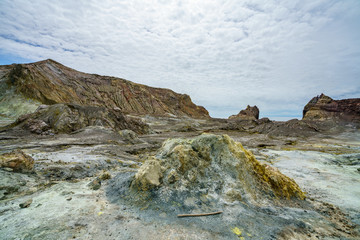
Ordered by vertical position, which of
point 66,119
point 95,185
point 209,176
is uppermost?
point 66,119

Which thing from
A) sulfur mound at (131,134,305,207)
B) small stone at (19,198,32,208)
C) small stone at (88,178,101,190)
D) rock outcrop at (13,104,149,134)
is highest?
rock outcrop at (13,104,149,134)

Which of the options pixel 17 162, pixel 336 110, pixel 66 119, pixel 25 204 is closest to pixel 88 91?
pixel 66 119

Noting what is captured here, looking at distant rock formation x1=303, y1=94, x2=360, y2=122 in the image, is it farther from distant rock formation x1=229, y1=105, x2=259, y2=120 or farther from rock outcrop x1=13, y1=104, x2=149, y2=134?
rock outcrop x1=13, y1=104, x2=149, y2=134

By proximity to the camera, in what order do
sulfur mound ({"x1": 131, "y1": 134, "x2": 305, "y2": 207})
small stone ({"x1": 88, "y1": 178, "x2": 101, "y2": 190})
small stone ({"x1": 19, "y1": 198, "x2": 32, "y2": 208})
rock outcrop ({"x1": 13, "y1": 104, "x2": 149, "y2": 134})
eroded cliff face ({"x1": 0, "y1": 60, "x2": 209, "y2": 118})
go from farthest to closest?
eroded cliff face ({"x1": 0, "y1": 60, "x2": 209, "y2": 118}) → rock outcrop ({"x1": 13, "y1": 104, "x2": 149, "y2": 134}) → small stone ({"x1": 88, "y1": 178, "x2": 101, "y2": 190}) → sulfur mound ({"x1": 131, "y1": 134, "x2": 305, "y2": 207}) → small stone ({"x1": 19, "y1": 198, "x2": 32, "y2": 208})

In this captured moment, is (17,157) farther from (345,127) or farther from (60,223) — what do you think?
(345,127)

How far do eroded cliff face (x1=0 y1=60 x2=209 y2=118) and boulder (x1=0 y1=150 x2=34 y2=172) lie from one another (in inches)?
1345

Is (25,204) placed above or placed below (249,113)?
below

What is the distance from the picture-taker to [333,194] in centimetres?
579

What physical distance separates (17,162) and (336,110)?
223ft

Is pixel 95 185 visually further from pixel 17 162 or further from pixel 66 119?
pixel 66 119

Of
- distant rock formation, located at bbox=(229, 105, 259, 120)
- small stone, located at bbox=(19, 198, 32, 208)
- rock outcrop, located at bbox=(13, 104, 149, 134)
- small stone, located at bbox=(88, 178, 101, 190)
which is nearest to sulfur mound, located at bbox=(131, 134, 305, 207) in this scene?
small stone, located at bbox=(88, 178, 101, 190)

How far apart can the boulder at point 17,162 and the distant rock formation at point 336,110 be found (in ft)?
206

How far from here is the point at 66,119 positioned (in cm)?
2036

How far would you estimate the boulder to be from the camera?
5363 mm
